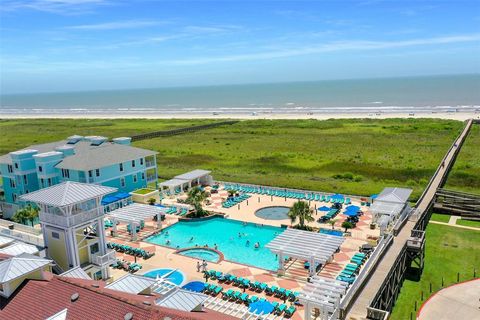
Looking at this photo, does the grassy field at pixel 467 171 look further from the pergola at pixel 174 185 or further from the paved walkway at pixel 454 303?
the pergola at pixel 174 185

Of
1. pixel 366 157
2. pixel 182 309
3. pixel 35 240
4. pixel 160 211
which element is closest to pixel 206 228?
pixel 160 211

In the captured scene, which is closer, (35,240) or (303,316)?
(303,316)

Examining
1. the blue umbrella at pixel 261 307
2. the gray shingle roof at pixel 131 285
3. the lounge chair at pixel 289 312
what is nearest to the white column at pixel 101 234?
the gray shingle roof at pixel 131 285

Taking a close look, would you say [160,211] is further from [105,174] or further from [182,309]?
[182,309]

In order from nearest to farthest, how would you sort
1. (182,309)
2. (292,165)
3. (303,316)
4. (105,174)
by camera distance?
(182,309) < (303,316) < (105,174) < (292,165)

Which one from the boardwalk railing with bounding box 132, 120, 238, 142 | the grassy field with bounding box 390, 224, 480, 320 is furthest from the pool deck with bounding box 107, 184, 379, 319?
the boardwalk railing with bounding box 132, 120, 238, 142

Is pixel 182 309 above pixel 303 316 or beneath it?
above

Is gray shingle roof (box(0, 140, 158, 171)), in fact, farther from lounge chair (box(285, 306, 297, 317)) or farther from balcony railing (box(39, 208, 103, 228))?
lounge chair (box(285, 306, 297, 317))
